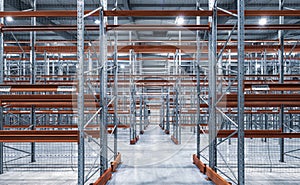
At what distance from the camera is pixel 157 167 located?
6965mm

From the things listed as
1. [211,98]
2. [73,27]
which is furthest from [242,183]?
[73,27]

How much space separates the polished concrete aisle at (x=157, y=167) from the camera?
230 inches

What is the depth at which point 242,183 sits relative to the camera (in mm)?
4418

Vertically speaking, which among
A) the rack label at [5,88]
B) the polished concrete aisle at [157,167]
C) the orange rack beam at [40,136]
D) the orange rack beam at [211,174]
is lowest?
the polished concrete aisle at [157,167]

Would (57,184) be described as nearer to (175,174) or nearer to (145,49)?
(175,174)

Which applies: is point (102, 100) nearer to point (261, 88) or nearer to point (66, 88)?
point (66, 88)

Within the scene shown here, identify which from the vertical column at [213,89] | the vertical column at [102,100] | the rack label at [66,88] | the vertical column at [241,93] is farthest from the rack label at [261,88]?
the rack label at [66,88]

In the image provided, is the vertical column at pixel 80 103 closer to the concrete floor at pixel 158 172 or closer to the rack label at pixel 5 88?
the concrete floor at pixel 158 172

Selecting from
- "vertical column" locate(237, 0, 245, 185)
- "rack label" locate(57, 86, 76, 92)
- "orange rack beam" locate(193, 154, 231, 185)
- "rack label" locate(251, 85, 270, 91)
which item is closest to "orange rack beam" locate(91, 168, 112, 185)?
"rack label" locate(57, 86, 76, 92)

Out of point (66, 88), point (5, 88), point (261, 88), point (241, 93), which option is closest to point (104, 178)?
point (66, 88)

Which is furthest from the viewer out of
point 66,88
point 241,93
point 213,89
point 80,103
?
point 213,89

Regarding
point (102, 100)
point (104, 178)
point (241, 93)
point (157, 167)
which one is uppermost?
point (241, 93)

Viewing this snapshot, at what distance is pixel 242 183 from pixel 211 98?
2.21 metres

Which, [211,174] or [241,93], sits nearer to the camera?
[241,93]
